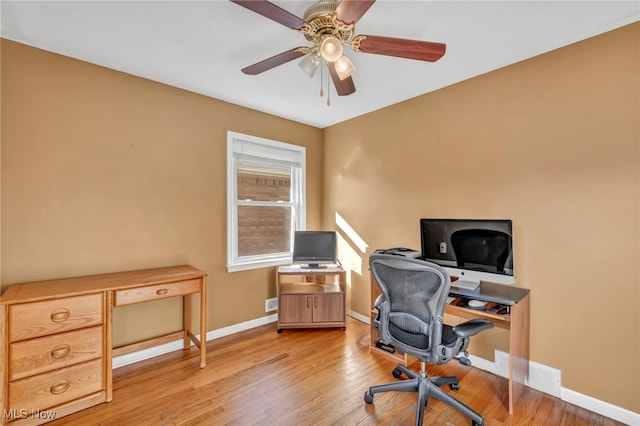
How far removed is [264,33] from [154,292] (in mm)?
2092

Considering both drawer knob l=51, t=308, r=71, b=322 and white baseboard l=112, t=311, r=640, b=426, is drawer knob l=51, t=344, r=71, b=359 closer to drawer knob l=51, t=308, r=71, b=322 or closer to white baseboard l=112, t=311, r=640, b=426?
drawer knob l=51, t=308, r=71, b=322

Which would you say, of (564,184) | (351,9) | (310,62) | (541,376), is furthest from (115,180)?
(541,376)

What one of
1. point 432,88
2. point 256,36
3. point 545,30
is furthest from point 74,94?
point 545,30

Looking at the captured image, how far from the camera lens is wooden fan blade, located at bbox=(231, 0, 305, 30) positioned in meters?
1.22

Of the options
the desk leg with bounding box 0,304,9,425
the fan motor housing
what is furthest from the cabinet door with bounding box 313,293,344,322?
the fan motor housing

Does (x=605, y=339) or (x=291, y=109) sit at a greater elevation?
(x=291, y=109)

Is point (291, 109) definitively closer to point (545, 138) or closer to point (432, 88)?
point (432, 88)

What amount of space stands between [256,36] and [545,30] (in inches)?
76.3

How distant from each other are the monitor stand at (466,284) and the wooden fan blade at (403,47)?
1702 mm

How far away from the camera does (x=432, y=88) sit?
274 centimetres

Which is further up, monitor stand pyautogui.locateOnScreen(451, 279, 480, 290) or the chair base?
monitor stand pyautogui.locateOnScreen(451, 279, 480, 290)

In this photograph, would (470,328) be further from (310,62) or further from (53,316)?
(53,316)

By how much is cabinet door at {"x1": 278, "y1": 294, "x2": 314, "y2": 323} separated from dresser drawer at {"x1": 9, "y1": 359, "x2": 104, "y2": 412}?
160 centimetres

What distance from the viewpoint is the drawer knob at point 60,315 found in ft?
5.98
